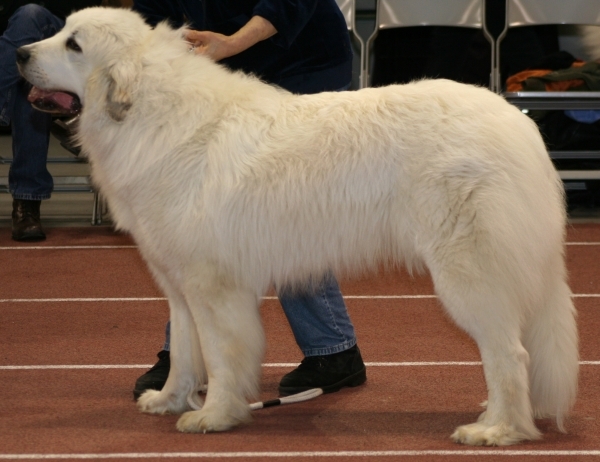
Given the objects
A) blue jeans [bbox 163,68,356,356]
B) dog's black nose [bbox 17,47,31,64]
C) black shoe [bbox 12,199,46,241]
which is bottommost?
black shoe [bbox 12,199,46,241]

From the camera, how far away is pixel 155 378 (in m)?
3.55

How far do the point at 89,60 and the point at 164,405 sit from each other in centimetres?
133

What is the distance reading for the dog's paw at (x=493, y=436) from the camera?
2838 mm

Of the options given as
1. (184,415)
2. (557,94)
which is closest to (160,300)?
(184,415)

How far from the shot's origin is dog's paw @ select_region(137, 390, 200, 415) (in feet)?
10.8

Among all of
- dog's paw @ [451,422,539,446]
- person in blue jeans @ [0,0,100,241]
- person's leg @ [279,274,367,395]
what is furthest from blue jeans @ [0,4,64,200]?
dog's paw @ [451,422,539,446]

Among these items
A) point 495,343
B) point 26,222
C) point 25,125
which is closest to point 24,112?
point 25,125

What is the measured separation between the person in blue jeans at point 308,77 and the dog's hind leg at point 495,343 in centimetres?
80

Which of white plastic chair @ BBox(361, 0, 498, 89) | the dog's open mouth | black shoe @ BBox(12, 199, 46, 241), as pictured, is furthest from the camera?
white plastic chair @ BBox(361, 0, 498, 89)

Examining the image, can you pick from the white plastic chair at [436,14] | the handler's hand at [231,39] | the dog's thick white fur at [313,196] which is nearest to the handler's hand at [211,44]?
the handler's hand at [231,39]

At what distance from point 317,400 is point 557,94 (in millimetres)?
4475

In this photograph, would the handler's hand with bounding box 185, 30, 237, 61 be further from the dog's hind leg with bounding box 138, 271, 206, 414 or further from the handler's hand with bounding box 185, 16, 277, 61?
the dog's hind leg with bounding box 138, 271, 206, 414

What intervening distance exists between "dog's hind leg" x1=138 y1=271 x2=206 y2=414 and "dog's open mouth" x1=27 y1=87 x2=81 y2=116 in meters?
0.72

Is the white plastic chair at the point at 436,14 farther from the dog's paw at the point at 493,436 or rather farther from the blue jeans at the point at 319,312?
the dog's paw at the point at 493,436
